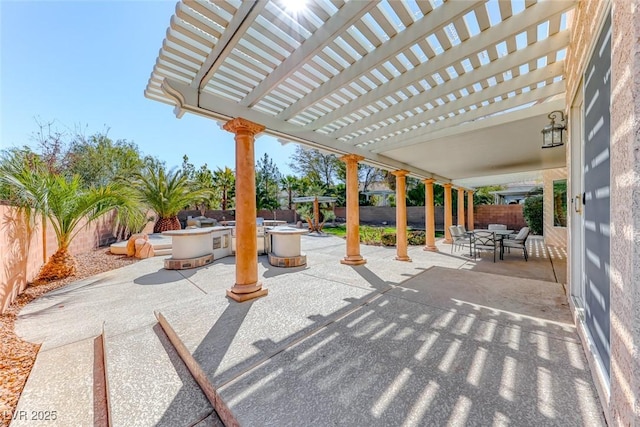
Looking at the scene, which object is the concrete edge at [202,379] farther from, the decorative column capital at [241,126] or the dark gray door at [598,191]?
the decorative column capital at [241,126]

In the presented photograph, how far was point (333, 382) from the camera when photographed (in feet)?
6.11

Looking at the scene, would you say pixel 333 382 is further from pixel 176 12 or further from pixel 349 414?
pixel 176 12

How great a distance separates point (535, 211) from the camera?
37.2 feet

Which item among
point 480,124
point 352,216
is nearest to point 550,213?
point 480,124

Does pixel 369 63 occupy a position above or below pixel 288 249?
above

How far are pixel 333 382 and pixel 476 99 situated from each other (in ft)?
13.6

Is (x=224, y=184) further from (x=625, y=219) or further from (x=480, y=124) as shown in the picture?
(x=625, y=219)

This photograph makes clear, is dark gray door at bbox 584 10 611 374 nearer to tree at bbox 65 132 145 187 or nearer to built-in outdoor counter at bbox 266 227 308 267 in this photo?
built-in outdoor counter at bbox 266 227 308 267

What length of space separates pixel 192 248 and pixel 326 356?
559 centimetres

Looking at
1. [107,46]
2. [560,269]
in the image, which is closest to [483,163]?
[560,269]

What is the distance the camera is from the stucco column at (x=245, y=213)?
12.5 feet

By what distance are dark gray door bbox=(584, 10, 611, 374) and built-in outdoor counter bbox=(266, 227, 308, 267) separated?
16.8ft

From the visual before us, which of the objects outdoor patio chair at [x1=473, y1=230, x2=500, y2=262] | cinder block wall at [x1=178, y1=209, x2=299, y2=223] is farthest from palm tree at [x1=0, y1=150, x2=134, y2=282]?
cinder block wall at [x1=178, y1=209, x2=299, y2=223]

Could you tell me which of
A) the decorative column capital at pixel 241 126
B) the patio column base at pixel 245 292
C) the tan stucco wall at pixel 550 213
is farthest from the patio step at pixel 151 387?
the tan stucco wall at pixel 550 213
